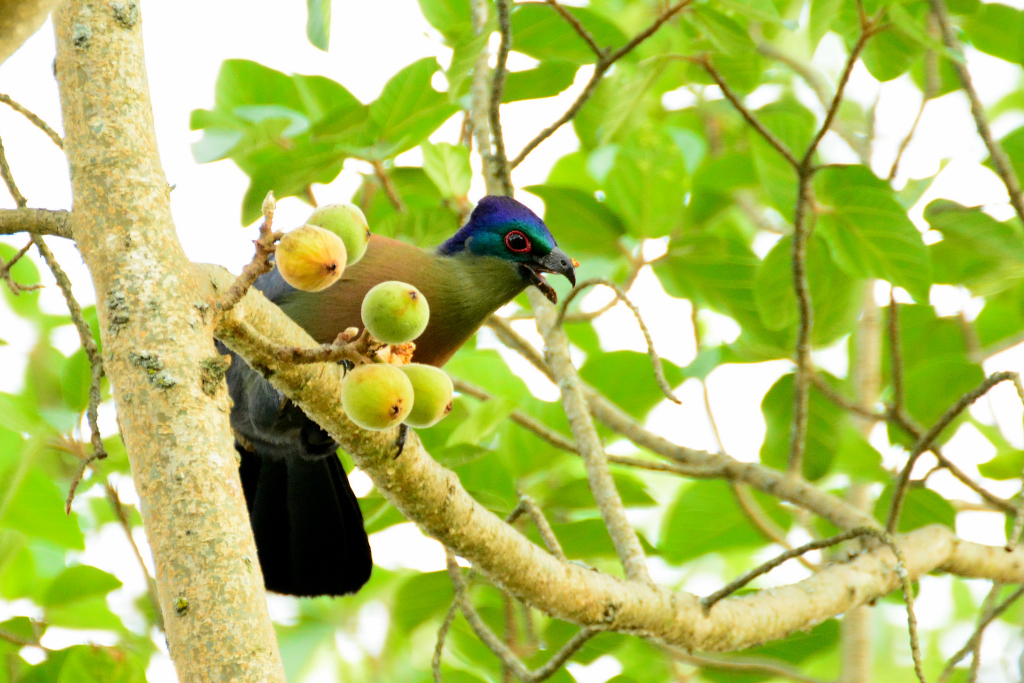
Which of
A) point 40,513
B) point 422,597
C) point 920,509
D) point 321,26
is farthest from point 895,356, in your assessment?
point 40,513

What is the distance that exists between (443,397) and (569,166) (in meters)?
2.95

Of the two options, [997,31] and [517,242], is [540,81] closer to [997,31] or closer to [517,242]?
[517,242]

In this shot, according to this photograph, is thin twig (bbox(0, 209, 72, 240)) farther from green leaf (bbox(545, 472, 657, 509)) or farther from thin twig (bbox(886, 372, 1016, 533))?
thin twig (bbox(886, 372, 1016, 533))

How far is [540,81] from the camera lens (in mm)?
2949

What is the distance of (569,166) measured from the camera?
13.7 ft

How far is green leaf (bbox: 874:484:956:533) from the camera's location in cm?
295

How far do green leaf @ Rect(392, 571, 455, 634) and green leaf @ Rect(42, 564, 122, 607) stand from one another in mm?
765

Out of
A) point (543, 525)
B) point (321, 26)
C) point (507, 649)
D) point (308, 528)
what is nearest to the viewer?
point (543, 525)

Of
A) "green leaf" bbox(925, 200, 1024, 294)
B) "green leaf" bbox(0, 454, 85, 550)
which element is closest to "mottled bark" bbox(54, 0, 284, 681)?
"green leaf" bbox(0, 454, 85, 550)

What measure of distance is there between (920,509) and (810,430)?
396 mm

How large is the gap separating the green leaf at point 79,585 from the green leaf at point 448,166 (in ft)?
4.58

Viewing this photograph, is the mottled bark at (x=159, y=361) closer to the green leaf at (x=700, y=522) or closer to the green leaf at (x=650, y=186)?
the green leaf at (x=650, y=186)

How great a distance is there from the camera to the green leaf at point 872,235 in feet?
8.75

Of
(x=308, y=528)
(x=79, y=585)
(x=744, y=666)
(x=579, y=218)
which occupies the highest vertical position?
(x=579, y=218)
